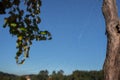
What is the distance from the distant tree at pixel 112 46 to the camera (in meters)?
11.0

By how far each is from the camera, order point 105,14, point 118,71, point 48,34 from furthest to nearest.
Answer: point 105,14
point 118,71
point 48,34

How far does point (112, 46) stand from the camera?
11109 mm

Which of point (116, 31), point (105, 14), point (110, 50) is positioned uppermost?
point (105, 14)

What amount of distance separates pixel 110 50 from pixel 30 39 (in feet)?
12.7

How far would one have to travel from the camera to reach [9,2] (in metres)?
8.24

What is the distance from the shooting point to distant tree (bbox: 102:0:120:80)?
10992mm

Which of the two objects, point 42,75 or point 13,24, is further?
point 42,75

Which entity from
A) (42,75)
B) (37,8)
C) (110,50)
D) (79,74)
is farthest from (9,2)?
(42,75)

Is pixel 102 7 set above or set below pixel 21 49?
above

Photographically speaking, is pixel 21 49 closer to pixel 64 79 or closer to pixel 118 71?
pixel 118 71

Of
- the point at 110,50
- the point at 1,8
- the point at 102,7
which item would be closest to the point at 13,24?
the point at 1,8

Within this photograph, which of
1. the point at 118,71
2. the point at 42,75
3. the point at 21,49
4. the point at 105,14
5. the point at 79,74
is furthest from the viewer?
the point at 42,75

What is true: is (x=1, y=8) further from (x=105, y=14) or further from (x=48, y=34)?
(x=105, y=14)

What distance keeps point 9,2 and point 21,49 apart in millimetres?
1265
